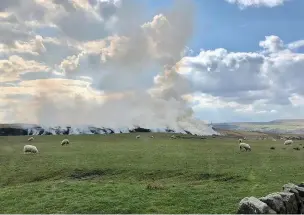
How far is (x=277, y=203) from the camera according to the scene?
68.3ft

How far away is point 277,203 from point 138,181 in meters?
18.7

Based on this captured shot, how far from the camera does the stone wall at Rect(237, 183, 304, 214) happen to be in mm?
18755

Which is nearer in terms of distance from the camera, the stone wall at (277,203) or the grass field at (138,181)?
the stone wall at (277,203)

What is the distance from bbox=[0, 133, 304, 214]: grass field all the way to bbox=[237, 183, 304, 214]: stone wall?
14.1 ft

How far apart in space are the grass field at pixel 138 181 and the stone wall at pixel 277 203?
4.30 m

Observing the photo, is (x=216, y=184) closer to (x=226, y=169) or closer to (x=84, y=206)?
(x=226, y=169)

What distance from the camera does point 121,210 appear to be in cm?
2667

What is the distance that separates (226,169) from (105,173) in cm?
1274

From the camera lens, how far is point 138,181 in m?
37.7

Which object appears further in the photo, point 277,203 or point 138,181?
point 138,181

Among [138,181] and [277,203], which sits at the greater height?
[277,203]

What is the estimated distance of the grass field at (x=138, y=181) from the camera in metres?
27.6

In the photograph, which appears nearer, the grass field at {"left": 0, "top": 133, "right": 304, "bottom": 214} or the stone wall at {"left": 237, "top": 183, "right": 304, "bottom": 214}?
the stone wall at {"left": 237, "top": 183, "right": 304, "bottom": 214}

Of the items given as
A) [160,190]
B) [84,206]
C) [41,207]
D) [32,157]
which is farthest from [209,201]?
[32,157]
